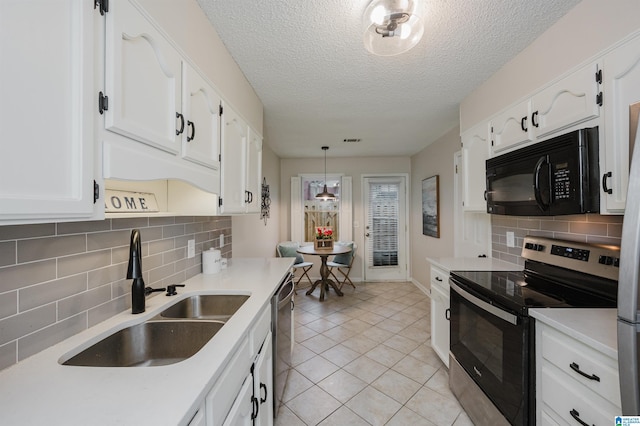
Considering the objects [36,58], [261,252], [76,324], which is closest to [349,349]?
[261,252]

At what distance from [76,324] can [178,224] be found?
79 centimetres

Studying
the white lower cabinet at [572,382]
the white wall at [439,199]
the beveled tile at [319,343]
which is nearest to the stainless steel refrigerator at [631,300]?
the white lower cabinet at [572,382]

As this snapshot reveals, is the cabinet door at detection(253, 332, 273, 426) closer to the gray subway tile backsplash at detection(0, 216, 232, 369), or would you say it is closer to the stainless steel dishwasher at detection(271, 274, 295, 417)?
the stainless steel dishwasher at detection(271, 274, 295, 417)

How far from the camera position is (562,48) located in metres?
1.49

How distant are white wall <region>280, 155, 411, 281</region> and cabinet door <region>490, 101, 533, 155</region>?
300cm

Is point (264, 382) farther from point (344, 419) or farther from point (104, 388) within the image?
point (104, 388)

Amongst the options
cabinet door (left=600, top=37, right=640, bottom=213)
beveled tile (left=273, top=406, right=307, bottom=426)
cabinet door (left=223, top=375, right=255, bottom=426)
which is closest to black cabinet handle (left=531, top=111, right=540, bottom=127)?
cabinet door (left=600, top=37, right=640, bottom=213)

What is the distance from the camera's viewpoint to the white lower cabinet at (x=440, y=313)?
85.3 inches

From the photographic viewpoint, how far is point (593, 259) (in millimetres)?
1395

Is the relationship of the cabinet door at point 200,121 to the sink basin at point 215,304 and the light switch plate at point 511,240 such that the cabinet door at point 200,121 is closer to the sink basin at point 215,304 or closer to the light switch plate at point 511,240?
the sink basin at point 215,304

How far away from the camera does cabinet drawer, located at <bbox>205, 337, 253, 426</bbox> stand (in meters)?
0.78

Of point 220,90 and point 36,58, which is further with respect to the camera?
point 220,90

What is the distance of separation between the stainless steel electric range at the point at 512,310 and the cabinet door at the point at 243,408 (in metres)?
1.26

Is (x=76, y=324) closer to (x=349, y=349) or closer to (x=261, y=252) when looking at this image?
(x=349, y=349)
